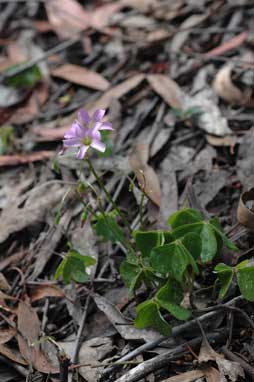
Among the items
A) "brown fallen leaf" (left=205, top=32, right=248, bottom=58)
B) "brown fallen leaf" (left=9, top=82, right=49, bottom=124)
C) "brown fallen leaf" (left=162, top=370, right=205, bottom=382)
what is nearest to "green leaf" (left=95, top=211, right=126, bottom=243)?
"brown fallen leaf" (left=162, top=370, right=205, bottom=382)

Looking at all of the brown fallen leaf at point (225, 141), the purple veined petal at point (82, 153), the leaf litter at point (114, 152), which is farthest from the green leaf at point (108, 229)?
the brown fallen leaf at point (225, 141)

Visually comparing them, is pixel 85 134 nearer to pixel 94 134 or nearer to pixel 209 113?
pixel 94 134

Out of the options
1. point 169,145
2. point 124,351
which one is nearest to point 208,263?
point 124,351

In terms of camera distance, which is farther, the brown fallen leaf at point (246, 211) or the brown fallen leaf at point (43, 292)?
the brown fallen leaf at point (43, 292)

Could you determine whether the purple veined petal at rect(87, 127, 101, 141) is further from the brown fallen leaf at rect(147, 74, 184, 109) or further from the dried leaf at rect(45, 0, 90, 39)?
the dried leaf at rect(45, 0, 90, 39)

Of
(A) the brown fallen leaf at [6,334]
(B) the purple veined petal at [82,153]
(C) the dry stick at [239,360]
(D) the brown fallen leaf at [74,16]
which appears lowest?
(C) the dry stick at [239,360]

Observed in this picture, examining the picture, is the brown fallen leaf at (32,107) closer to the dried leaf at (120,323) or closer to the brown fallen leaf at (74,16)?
the brown fallen leaf at (74,16)
